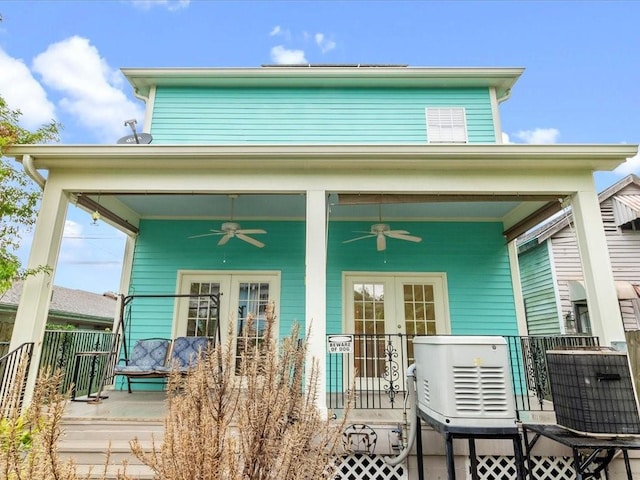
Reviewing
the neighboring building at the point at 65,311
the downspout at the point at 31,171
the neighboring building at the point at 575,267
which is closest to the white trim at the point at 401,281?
the neighboring building at the point at 575,267

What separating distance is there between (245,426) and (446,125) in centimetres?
692

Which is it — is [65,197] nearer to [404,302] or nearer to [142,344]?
[142,344]

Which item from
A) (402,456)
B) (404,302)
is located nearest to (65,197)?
(402,456)

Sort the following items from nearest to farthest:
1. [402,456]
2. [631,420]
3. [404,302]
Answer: [631,420], [402,456], [404,302]

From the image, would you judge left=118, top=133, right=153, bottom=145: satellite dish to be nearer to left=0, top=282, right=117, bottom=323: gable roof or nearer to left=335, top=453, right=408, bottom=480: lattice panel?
left=335, top=453, right=408, bottom=480: lattice panel

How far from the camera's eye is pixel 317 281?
397 centimetres

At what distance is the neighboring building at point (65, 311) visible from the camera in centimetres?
830

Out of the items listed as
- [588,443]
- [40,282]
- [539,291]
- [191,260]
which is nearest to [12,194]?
[40,282]

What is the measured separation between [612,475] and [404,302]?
3384 millimetres

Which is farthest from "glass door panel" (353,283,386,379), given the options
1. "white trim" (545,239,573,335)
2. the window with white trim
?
"white trim" (545,239,573,335)

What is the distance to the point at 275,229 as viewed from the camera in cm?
645

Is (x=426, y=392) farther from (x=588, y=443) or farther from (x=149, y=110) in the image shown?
(x=149, y=110)

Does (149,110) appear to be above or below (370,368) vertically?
above

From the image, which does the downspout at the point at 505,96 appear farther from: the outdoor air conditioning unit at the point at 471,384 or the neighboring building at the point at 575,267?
the outdoor air conditioning unit at the point at 471,384
